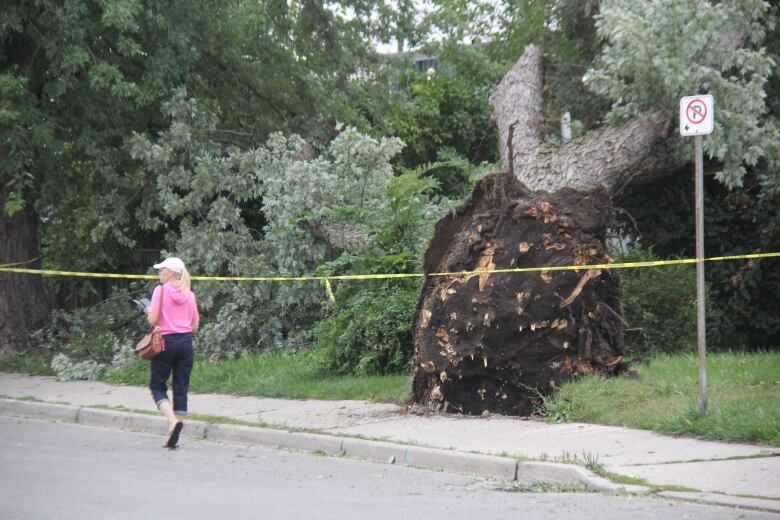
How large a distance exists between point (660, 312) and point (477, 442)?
4.87 m

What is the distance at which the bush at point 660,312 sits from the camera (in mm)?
12266

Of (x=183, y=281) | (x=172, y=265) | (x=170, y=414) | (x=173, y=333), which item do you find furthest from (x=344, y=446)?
(x=172, y=265)

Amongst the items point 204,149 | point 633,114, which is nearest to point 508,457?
point 633,114

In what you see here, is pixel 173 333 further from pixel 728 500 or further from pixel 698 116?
pixel 728 500

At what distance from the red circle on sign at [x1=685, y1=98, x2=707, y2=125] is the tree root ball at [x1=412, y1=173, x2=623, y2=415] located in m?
1.92

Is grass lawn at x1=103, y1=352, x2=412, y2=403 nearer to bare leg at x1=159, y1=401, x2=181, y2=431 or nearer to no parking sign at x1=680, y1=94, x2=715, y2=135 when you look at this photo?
bare leg at x1=159, y1=401, x2=181, y2=431

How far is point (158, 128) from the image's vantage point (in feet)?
55.0

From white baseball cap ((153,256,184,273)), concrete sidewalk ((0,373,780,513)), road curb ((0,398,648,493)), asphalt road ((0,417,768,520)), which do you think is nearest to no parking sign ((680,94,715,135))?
concrete sidewalk ((0,373,780,513))

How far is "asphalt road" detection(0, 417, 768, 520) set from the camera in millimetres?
6359

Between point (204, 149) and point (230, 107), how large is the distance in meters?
1.68

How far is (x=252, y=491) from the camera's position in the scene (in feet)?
23.4

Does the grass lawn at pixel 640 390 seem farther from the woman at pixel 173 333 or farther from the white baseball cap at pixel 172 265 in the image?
the white baseball cap at pixel 172 265

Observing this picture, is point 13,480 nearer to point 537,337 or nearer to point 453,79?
point 537,337

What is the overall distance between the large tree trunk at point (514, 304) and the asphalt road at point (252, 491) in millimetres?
1846
